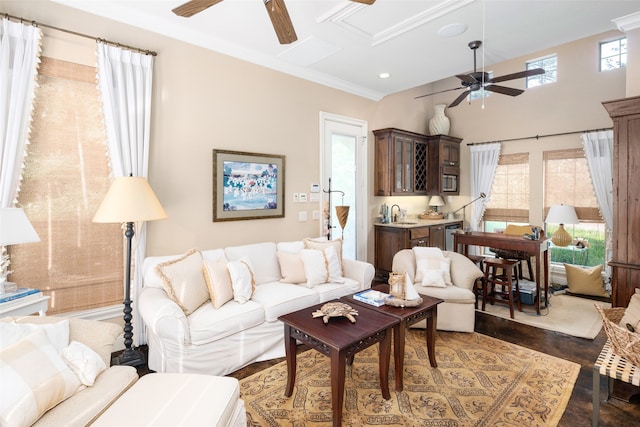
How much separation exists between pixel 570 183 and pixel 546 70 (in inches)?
74.1

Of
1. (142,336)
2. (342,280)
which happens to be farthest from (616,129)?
(142,336)

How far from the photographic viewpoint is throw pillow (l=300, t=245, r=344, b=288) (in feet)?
11.0

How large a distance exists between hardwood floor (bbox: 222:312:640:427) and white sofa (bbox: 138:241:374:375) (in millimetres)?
192

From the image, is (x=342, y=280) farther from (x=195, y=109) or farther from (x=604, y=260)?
(x=604, y=260)

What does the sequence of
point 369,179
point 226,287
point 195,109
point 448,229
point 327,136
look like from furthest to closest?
point 448,229 < point 369,179 < point 327,136 < point 195,109 < point 226,287

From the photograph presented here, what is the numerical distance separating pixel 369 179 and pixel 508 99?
284 cm

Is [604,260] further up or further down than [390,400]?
further up

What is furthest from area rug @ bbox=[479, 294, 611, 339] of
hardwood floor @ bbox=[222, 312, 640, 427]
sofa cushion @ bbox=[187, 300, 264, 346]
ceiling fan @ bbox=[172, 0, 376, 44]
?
ceiling fan @ bbox=[172, 0, 376, 44]

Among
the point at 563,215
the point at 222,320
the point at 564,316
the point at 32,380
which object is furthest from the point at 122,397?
the point at 563,215

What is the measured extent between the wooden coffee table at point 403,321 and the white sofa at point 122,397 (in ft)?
3.81

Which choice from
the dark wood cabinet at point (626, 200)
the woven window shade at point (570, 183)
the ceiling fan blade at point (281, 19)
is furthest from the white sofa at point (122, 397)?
the woven window shade at point (570, 183)

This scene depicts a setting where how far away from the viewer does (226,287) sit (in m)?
2.81

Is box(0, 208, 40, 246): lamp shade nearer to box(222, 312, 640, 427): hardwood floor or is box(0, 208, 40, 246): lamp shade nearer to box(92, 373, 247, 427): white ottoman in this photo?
→ box(92, 373, 247, 427): white ottoman

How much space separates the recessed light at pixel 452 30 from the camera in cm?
299
